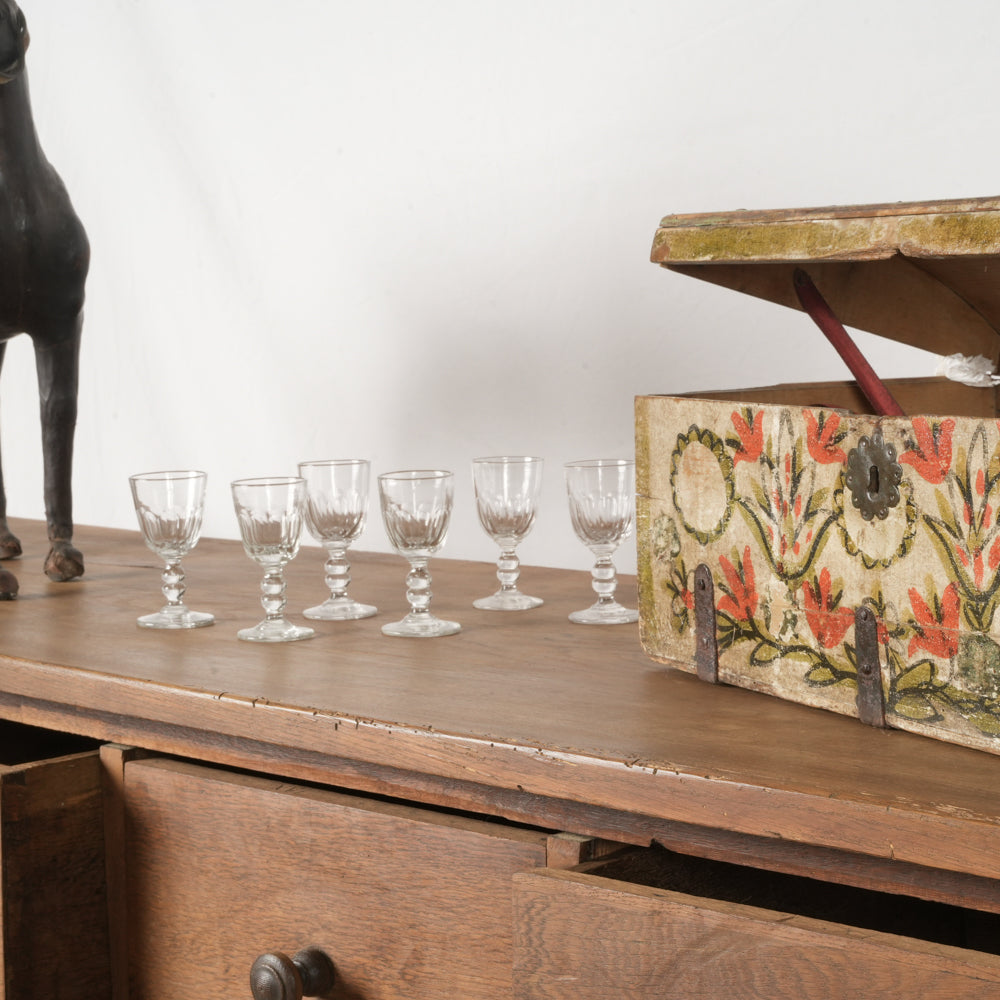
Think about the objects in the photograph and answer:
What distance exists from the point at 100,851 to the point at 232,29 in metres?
1.25

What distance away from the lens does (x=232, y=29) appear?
1870 millimetres

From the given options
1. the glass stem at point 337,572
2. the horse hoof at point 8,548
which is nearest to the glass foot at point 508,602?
the glass stem at point 337,572

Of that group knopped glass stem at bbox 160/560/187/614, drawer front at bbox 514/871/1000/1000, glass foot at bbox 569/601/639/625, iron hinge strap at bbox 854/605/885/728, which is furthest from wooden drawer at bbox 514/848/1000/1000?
knopped glass stem at bbox 160/560/187/614

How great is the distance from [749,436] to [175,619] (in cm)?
57

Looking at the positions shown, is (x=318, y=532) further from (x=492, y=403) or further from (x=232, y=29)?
(x=232, y=29)

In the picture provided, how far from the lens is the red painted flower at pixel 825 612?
0.81 meters

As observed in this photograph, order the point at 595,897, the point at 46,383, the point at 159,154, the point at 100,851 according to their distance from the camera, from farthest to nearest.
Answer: the point at 159,154 < the point at 46,383 < the point at 100,851 < the point at 595,897

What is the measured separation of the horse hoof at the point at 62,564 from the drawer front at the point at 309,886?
0.48 meters

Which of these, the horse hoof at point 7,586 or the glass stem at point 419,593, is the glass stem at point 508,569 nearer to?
the glass stem at point 419,593

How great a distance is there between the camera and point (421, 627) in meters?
1.13

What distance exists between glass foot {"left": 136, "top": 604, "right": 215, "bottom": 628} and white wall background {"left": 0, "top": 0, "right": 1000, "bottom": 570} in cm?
57

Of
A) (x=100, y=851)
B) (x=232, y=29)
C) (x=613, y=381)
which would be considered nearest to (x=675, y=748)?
(x=100, y=851)

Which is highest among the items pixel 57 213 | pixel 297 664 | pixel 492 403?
pixel 57 213

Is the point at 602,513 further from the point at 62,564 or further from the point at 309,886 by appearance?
the point at 62,564
